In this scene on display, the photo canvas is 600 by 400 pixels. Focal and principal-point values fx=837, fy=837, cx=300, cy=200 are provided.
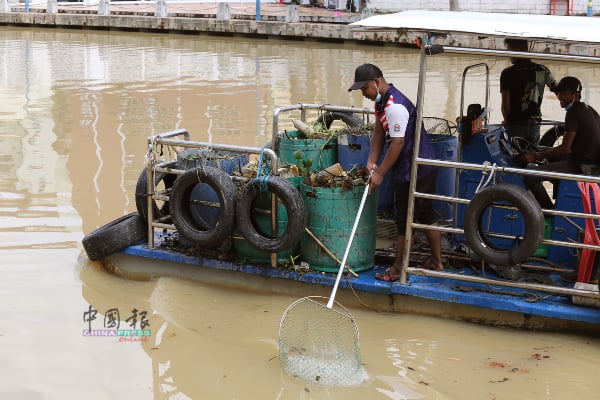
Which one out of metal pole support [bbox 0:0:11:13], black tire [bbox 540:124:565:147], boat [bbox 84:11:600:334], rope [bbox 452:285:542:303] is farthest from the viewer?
metal pole support [bbox 0:0:11:13]

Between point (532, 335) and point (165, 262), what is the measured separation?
127 inches

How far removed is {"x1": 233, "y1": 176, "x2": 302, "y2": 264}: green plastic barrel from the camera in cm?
689

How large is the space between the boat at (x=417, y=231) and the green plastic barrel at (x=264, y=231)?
1cm

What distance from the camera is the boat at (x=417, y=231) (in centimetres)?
614

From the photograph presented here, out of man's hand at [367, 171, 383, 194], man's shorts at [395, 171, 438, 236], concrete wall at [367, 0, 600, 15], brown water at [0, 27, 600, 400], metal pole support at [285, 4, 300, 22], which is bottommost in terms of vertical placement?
brown water at [0, 27, 600, 400]

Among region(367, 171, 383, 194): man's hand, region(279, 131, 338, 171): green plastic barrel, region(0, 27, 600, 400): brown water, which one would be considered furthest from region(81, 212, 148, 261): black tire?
region(367, 171, 383, 194): man's hand

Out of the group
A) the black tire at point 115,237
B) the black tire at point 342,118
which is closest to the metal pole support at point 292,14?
the black tire at point 342,118

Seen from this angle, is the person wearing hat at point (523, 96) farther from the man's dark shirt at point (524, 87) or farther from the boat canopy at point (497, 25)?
the boat canopy at point (497, 25)

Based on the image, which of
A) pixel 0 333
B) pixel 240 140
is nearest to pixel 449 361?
pixel 0 333

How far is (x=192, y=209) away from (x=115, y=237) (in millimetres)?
796

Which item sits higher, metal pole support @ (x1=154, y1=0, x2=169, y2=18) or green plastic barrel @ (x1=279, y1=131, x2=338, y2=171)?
metal pole support @ (x1=154, y1=0, x2=169, y2=18)

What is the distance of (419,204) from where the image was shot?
6668mm

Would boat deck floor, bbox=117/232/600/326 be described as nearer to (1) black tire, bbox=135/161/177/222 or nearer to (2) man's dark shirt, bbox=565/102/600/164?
(1) black tire, bbox=135/161/177/222

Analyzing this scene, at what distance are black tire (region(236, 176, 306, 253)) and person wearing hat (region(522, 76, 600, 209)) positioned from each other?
6.05 ft
